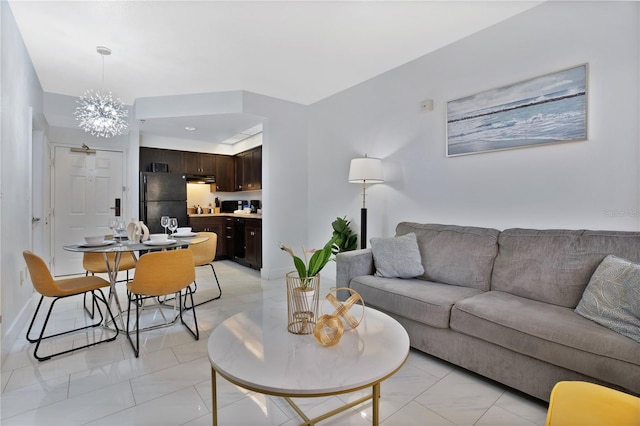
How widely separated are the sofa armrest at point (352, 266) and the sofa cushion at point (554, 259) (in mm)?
1007

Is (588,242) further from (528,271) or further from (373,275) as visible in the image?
(373,275)

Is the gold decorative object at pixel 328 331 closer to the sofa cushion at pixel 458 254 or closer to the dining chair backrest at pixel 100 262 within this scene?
the sofa cushion at pixel 458 254

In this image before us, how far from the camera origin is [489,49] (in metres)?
2.78

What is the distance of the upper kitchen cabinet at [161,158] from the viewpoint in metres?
5.77

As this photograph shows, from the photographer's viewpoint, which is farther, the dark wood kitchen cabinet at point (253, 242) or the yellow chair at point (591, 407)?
the dark wood kitchen cabinet at point (253, 242)

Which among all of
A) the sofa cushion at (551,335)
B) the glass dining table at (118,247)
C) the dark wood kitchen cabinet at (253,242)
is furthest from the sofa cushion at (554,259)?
the dark wood kitchen cabinet at (253,242)

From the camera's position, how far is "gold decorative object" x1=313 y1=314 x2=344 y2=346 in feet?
4.54

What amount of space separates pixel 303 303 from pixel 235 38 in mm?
2606

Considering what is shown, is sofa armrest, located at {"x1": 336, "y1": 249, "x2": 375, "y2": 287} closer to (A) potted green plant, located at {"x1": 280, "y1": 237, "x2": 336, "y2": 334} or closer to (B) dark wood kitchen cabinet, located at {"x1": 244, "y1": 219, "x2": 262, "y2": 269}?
(A) potted green plant, located at {"x1": 280, "y1": 237, "x2": 336, "y2": 334}

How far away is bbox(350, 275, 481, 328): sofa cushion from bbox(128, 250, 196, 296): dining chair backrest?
1.41 m

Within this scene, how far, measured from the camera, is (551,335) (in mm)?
1654

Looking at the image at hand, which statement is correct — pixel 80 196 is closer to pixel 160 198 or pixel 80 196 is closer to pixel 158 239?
pixel 160 198

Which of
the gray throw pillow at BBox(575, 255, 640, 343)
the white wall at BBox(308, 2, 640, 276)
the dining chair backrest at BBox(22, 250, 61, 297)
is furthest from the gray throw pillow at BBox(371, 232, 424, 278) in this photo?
the dining chair backrest at BBox(22, 250, 61, 297)

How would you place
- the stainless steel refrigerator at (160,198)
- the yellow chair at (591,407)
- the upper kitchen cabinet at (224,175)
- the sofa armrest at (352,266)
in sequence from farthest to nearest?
the upper kitchen cabinet at (224,175), the stainless steel refrigerator at (160,198), the sofa armrest at (352,266), the yellow chair at (591,407)
